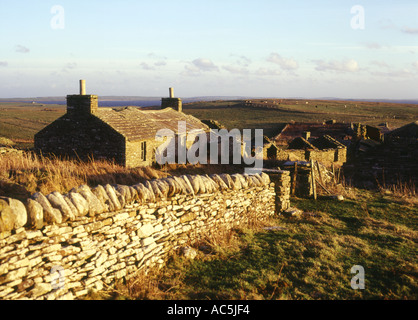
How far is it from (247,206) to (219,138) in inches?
485

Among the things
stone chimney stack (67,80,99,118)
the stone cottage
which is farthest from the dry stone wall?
stone chimney stack (67,80,99,118)

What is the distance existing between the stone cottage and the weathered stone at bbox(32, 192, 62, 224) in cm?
1107

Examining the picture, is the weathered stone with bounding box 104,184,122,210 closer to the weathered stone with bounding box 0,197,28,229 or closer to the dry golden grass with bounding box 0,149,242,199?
the dry golden grass with bounding box 0,149,242,199

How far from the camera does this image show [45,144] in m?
17.5

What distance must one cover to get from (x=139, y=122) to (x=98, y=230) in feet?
44.8

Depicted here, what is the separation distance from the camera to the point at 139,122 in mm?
18703

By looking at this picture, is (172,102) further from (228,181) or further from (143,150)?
(228,181)

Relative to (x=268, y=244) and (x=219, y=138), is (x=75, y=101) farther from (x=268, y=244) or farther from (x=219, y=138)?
(x=268, y=244)

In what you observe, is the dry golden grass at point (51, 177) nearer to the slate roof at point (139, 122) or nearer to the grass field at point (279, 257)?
the grass field at point (279, 257)

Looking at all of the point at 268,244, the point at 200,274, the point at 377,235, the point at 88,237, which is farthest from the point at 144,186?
the point at 377,235

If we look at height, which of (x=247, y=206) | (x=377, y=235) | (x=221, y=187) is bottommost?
(x=377, y=235)

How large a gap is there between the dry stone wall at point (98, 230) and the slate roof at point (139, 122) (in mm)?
9266

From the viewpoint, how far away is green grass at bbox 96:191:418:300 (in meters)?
5.84

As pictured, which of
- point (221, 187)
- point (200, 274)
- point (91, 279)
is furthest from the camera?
point (221, 187)
